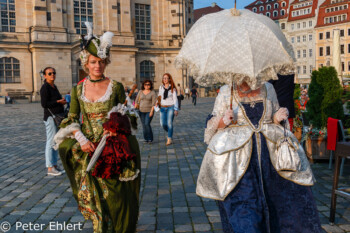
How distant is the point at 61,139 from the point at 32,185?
2718mm

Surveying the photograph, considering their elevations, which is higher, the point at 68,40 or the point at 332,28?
the point at 332,28

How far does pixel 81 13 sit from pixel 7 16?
21.6 feet

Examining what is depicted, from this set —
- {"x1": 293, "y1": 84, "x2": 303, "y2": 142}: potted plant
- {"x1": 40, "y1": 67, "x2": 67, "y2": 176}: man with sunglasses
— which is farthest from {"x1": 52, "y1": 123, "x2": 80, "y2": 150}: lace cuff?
{"x1": 293, "y1": 84, "x2": 303, "y2": 142}: potted plant

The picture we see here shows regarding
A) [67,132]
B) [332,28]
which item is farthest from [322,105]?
[332,28]

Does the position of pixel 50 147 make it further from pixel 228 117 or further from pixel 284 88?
pixel 228 117

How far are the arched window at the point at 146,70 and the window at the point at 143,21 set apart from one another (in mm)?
2748

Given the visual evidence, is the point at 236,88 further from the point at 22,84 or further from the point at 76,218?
the point at 22,84

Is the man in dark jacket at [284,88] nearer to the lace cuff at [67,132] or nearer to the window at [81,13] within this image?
the lace cuff at [67,132]

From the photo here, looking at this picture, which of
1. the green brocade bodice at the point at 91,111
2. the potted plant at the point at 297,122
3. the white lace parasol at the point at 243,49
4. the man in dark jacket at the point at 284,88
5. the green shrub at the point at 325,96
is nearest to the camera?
the white lace parasol at the point at 243,49

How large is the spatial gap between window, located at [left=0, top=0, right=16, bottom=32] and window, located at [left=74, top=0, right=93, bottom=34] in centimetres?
548

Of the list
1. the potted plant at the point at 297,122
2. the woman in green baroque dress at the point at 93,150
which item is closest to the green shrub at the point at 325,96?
the potted plant at the point at 297,122

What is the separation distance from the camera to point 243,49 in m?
2.79

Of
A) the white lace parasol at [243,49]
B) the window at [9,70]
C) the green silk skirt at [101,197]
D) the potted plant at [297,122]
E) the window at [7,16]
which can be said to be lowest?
the green silk skirt at [101,197]

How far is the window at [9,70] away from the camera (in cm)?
3200
